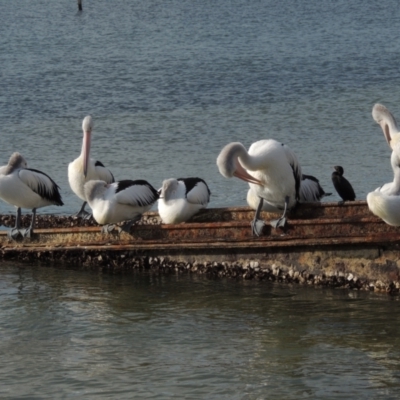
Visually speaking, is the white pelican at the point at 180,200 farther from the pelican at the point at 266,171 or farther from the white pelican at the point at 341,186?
the white pelican at the point at 341,186

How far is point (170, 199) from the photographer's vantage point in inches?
424

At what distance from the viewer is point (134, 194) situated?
10758mm

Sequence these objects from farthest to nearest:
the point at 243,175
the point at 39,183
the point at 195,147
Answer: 1. the point at 195,147
2. the point at 39,183
3. the point at 243,175

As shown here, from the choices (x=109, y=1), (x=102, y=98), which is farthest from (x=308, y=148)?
(x=109, y=1)

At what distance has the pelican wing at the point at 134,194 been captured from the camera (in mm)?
10680

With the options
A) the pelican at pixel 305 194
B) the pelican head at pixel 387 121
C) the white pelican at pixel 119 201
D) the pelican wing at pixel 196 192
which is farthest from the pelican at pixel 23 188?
the pelican head at pixel 387 121

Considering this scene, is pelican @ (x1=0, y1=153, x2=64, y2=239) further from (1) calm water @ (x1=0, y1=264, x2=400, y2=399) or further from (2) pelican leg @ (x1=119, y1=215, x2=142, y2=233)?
(2) pelican leg @ (x1=119, y1=215, x2=142, y2=233)

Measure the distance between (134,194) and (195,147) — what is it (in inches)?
334

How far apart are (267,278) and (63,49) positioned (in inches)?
1022

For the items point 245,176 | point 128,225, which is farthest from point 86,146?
point 245,176

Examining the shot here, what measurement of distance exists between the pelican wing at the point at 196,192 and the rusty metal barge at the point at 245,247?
0.17 metres

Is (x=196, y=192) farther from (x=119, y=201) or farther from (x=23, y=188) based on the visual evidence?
(x=23, y=188)

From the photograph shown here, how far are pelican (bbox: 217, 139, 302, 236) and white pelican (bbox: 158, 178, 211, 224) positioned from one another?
560mm

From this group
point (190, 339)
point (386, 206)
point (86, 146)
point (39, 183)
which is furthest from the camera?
point (86, 146)
